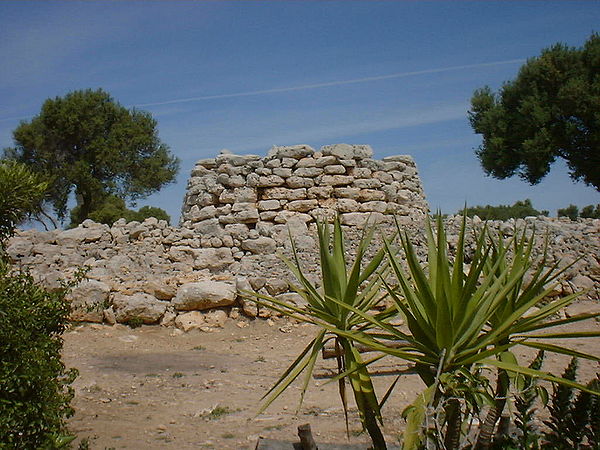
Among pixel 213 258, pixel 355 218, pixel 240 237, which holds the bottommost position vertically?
pixel 213 258

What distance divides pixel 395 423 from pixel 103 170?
70.3 ft

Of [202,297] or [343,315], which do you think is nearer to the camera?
[343,315]

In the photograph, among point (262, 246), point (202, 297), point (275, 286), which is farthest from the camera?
point (262, 246)

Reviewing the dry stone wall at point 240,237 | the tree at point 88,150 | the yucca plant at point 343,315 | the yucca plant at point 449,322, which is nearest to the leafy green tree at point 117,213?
the tree at point 88,150

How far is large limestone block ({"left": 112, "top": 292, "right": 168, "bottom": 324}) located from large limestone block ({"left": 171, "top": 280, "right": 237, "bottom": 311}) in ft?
1.07

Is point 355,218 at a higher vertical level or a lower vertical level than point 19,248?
higher

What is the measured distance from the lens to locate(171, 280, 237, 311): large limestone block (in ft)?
35.6

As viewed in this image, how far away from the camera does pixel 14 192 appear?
418 centimetres

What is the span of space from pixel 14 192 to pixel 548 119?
2065cm

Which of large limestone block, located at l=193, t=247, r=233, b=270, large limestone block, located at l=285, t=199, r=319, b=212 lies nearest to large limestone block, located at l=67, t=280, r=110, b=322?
large limestone block, located at l=193, t=247, r=233, b=270

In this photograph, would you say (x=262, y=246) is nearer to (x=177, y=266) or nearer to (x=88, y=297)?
(x=177, y=266)

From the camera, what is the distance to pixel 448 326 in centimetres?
315

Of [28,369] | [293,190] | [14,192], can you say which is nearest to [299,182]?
[293,190]

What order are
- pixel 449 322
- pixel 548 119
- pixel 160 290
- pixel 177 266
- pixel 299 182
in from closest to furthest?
pixel 449 322, pixel 160 290, pixel 177 266, pixel 299 182, pixel 548 119
